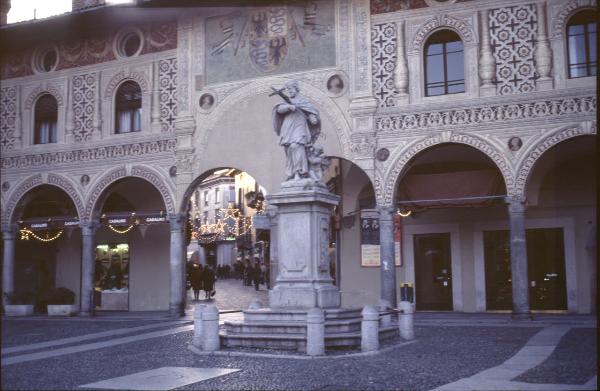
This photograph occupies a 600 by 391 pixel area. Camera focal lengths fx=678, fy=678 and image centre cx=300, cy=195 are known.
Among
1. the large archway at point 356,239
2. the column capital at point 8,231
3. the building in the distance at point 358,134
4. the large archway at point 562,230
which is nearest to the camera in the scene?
the building in the distance at point 358,134

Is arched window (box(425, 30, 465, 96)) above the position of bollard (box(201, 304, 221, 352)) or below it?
above

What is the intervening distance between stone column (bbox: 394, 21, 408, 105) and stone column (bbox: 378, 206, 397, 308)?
327 cm

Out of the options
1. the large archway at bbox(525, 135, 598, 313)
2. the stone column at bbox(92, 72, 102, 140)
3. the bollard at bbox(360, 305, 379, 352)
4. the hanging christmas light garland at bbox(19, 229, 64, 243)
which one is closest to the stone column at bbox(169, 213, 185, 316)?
the stone column at bbox(92, 72, 102, 140)

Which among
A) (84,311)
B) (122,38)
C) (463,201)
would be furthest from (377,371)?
(122,38)

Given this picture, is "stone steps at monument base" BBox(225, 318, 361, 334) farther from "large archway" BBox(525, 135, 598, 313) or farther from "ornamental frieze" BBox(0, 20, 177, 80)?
"ornamental frieze" BBox(0, 20, 177, 80)

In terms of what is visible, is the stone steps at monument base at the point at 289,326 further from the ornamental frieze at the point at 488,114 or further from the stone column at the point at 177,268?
the stone column at the point at 177,268

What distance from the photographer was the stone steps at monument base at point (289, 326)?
1123 centimetres

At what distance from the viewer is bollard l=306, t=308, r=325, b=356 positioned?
10.4 metres

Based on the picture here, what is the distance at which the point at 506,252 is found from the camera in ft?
70.6

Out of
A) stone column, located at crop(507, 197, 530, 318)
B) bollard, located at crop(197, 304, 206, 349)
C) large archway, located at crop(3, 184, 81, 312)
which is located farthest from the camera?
large archway, located at crop(3, 184, 81, 312)

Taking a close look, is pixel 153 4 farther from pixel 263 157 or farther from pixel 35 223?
pixel 35 223

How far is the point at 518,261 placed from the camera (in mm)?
17984

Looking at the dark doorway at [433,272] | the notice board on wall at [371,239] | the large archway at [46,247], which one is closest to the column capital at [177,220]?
the large archway at [46,247]

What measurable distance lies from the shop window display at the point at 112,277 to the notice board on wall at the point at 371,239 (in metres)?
9.57
